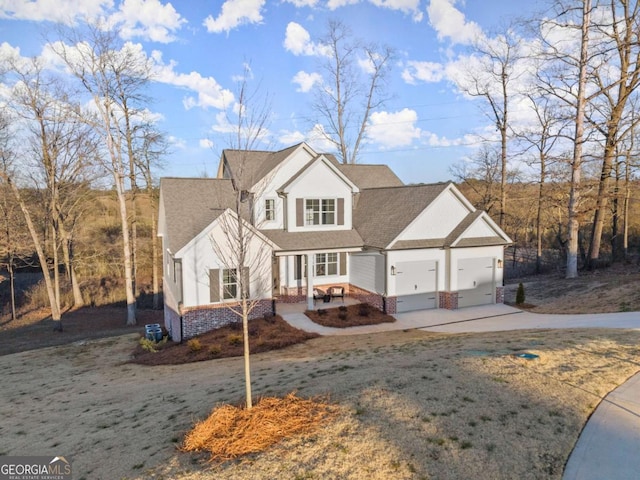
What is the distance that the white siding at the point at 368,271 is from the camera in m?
18.2

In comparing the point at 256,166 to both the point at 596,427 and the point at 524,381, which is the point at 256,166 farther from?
the point at 596,427

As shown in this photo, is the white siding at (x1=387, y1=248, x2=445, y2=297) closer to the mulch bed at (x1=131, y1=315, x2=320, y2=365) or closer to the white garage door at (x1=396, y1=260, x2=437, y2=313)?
the white garage door at (x1=396, y1=260, x2=437, y2=313)

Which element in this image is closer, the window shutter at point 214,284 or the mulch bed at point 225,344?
the mulch bed at point 225,344

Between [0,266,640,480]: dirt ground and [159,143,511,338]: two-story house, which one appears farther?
[159,143,511,338]: two-story house

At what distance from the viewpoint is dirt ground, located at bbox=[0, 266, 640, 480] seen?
5.41 metres

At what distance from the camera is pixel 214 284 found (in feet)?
53.1

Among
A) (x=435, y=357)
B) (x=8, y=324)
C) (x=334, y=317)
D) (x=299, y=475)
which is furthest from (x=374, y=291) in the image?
(x=8, y=324)

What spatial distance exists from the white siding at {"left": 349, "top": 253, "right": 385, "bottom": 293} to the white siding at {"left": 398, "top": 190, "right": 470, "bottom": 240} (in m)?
1.68

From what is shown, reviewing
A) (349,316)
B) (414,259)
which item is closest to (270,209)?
(349,316)

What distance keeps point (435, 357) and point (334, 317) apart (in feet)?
25.5

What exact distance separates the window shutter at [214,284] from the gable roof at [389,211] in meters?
7.05

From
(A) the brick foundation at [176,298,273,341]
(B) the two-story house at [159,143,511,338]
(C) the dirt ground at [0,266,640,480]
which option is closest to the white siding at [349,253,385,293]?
(B) the two-story house at [159,143,511,338]

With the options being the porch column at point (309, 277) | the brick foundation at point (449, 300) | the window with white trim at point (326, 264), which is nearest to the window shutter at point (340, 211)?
the window with white trim at point (326, 264)

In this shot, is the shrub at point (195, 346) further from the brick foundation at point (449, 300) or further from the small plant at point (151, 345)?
the brick foundation at point (449, 300)
